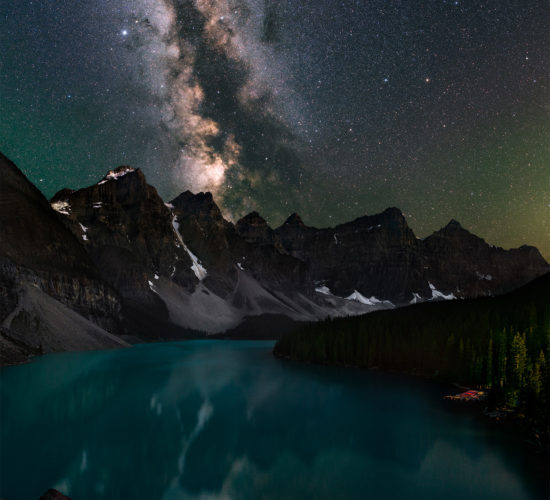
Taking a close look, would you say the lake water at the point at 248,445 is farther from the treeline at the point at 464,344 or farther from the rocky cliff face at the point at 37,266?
the rocky cliff face at the point at 37,266

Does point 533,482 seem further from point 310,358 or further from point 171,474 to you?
point 310,358

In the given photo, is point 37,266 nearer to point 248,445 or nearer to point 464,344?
point 464,344

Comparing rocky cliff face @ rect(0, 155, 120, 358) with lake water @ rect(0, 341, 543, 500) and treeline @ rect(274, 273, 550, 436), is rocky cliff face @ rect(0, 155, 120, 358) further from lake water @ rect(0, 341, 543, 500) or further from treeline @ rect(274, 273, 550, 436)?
treeline @ rect(274, 273, 550, 436)

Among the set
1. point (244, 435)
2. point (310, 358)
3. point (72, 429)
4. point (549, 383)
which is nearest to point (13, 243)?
point (310, 358)

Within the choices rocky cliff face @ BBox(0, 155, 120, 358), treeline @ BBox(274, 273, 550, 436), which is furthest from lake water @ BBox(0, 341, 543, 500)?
rocky cliff face @ BBox(0, 155, 120, 358)

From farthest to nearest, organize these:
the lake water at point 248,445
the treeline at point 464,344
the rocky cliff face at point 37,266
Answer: the rocky cliff face at point 37,266 → the treeline at point 464,344 → the lake water at point 248,445

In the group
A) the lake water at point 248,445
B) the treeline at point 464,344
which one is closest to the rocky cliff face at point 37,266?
the lake water at point 248,445
